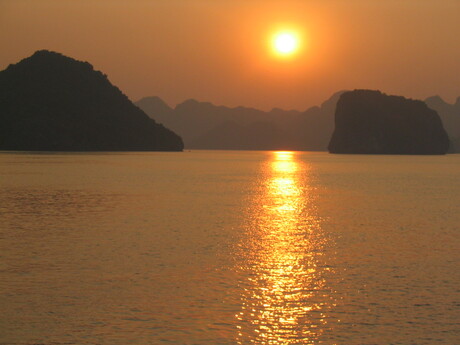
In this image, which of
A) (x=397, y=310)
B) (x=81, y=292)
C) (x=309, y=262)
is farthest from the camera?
(x=309, y=262)

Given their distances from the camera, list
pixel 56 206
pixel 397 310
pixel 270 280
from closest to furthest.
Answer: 1. pixel 397 310
2. pixel 270 280
3. pixel 56 206

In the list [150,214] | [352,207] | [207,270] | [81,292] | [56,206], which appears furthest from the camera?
[352,207]

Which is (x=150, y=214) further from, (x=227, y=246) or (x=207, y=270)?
(x=207, y=270)

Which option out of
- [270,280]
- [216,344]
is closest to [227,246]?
[270,280]

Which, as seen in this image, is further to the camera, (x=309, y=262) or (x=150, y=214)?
(x=150, y=214)

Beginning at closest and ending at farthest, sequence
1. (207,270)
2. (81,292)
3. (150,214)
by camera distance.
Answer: (81,292), (207,270), (150,214)

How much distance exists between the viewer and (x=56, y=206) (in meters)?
45.1

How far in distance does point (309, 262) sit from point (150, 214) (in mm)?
19446

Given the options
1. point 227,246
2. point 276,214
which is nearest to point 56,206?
point 276,214

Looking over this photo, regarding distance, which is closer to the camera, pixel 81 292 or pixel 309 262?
pixel 81 292

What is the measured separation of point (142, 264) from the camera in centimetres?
2261

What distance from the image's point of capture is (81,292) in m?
18.0

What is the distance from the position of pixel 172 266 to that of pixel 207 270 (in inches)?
62.8

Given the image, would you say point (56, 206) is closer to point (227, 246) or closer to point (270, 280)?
point (227, 246)
